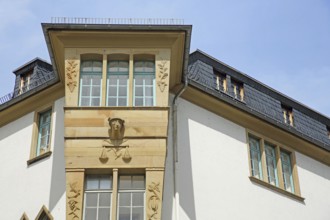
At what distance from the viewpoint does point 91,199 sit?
18.7 meters

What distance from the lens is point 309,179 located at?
25.7 m

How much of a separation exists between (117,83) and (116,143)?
6.69 feet

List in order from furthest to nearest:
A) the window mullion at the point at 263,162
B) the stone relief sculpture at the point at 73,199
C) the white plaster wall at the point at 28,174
→ the window mullion at the point at 263,162 → the white plaster wall at the point at 28,174 → the stone relief sculpture at the point at 73,199

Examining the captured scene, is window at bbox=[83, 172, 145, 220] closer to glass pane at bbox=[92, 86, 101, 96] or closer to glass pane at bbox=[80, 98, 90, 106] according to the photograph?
glass pane at bbox=[80, 98, 90, 106]

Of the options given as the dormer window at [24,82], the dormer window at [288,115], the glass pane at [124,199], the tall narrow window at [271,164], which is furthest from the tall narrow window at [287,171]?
the dormer window at [24,82]

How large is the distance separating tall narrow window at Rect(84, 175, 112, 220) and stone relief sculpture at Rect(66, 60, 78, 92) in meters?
2.84

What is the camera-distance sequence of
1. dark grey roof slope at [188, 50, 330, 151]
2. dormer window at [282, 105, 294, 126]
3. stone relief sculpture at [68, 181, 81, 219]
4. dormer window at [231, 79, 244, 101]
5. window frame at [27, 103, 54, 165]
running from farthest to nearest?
dormer window at [282, 105, 294, 126] < dormer window at [231, 79, 244, 101] < dark grey roof slope at [188, 50, 330, 151] < window frame at [27, 103, 54, 165] < stone relief sculpture at [68, 181, 81, 219]

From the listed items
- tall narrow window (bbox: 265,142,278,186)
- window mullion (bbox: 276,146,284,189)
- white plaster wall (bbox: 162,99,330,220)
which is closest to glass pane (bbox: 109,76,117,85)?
white plaster wall (bbox: 162,99,330,220)

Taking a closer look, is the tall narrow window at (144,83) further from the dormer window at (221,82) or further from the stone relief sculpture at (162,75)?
the dormer window at (221,82)

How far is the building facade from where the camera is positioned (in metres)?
18.9

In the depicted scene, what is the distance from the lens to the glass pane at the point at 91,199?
61.1 feet

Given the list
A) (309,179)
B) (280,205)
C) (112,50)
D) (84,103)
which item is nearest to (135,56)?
(112,50)

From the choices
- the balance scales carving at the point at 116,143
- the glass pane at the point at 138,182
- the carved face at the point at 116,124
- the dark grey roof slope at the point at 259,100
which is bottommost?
the glass pane at the point at 138,182

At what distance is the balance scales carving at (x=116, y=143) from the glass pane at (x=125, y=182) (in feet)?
1.72
